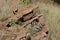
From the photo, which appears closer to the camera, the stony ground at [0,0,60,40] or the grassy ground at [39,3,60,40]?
the stony ground at [0,0,60,40]

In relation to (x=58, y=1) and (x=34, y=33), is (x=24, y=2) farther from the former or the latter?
(x=34, y=33)

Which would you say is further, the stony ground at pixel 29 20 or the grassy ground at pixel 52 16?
the grassy ground at pixel 52 16

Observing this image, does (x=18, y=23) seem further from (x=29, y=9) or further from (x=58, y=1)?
(x=58, y=1)

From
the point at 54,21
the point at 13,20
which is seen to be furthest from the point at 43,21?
the point at 13,20

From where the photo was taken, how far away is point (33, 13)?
713 cm

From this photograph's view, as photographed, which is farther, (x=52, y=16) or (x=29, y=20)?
(x=52, y=16)

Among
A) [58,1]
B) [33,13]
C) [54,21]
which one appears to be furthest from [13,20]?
[58,1]

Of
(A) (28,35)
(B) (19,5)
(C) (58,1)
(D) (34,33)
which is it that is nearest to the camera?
(A) (28,35)

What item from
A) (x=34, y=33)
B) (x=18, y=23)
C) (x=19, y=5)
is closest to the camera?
(x=34, y=33)

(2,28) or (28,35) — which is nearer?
(28,35)

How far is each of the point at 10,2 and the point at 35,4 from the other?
0.89 metres

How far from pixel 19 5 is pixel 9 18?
3.28ft

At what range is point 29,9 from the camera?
285 inches

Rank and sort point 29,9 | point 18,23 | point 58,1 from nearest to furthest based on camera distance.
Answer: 1. point 18,23
2. point 29,9
3. point 58,1
